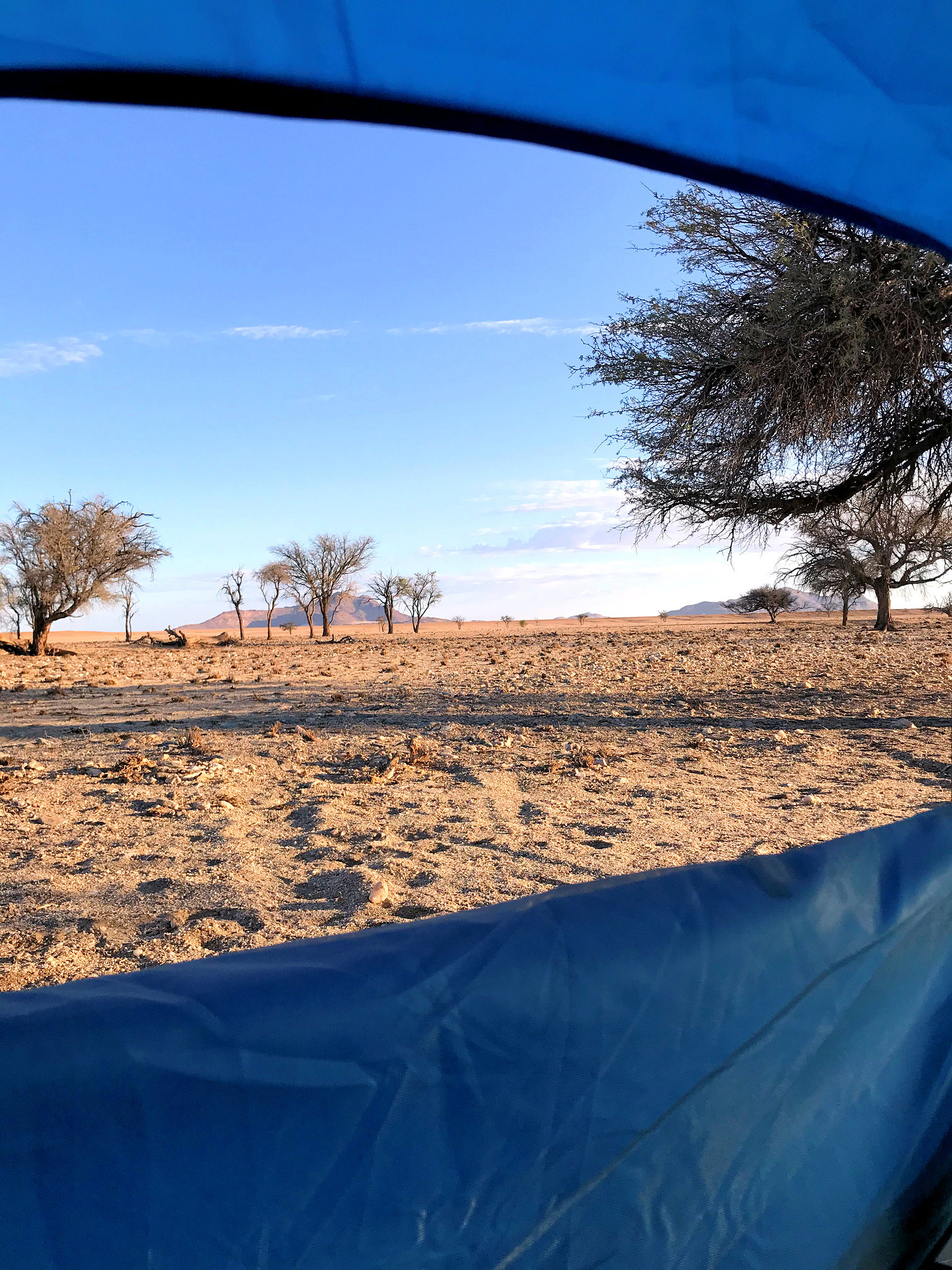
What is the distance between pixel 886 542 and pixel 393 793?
1049cm

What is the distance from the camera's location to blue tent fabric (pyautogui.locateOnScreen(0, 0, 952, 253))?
96 cm

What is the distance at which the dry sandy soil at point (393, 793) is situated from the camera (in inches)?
124

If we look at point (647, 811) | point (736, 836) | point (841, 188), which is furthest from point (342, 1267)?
point (647, 811)

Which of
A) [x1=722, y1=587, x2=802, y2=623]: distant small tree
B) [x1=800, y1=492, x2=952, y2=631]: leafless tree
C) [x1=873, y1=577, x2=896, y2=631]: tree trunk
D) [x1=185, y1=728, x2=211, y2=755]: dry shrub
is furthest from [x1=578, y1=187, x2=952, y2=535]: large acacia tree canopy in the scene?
[x1=722, y1=587, x2=802, y2=623]: distant small tree

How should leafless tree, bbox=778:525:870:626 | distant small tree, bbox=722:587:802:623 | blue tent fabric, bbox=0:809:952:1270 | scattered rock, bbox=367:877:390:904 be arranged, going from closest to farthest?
blue tent fabric, bbox=0:809:952:1270, scattered rock, bbox=367:877:390:904, leafless tree, bbox=778:525:870:626, distant small tree, bbox=722:587:802:623

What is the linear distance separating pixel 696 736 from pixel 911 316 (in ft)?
13.2

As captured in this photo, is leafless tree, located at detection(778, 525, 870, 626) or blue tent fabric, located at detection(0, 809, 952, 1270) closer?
blue tent fabric, located at detection(0, 809, 952, 1270)

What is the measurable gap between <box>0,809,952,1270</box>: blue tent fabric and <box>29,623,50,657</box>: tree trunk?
25.5 meters

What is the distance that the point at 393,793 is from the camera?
5031 mm

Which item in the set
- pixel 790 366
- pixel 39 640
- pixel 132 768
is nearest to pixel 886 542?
pixel 790 366

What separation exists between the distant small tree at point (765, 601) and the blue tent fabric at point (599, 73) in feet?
152

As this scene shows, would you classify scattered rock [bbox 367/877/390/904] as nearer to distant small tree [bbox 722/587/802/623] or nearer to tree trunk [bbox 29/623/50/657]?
tree trunk [bbox 29/623/50/657]

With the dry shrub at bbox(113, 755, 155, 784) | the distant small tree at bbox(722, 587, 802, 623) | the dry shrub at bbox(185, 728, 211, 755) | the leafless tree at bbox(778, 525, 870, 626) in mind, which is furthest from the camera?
the distant small tree at bbox(722, 587, 802, 623)

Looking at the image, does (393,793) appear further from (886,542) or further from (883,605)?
(883,605)
